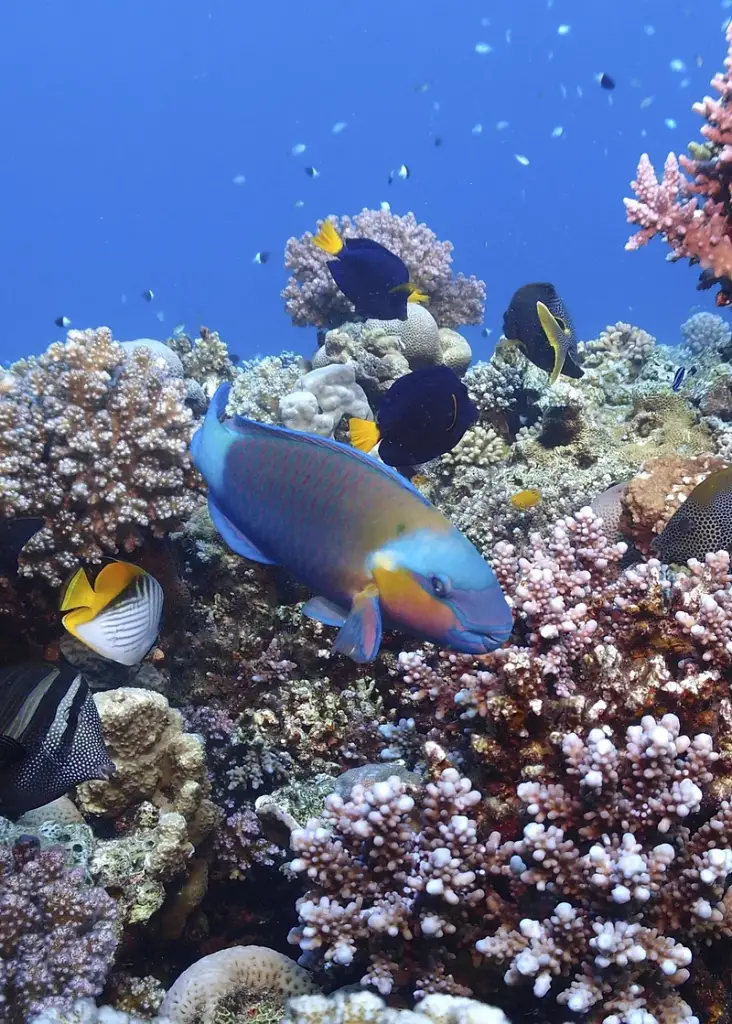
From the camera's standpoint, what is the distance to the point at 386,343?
6.92 metres

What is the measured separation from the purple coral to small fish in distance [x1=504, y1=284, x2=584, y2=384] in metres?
4.26

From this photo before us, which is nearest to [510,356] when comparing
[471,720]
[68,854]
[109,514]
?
[109,514]

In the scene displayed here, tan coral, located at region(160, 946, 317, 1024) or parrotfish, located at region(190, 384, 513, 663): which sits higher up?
parrotfish, located at region(190, 384, 513, 663)

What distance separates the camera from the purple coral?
2.25m

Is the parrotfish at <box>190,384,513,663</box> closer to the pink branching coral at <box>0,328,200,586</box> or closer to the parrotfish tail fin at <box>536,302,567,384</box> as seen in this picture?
the pink branching coral at <box>0,328,200,586</box>

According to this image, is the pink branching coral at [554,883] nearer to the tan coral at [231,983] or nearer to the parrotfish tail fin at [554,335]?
the tan coral at [231,983]

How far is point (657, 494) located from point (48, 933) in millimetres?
3686

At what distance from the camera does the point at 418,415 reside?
3.78 m

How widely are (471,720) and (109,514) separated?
2.64 metres

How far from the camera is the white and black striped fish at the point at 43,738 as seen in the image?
235cm

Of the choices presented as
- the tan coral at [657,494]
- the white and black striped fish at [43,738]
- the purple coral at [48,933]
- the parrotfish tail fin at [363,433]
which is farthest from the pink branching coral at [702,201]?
the purple coral at [48,933]

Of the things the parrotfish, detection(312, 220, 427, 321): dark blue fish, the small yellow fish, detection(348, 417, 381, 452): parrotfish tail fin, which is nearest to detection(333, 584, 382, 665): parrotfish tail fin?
the parrotfish

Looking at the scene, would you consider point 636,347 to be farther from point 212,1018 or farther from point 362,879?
point 212,1018

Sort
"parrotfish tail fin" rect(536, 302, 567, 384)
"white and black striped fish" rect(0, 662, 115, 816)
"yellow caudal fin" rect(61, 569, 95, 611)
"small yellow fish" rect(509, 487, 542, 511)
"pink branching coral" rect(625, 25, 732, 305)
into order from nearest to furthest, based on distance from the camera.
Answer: "white and black striped fish" rect(0, 662, 115, 816), "yellow caudal fin" rect(61, 569, 95, 611), "small yellow fish" rect(509, 487, 542, 511), "parrotfish tail fin" rect(536, 302, 567, 384), "pink branching coral" rect(625, 25, 732, 305)
